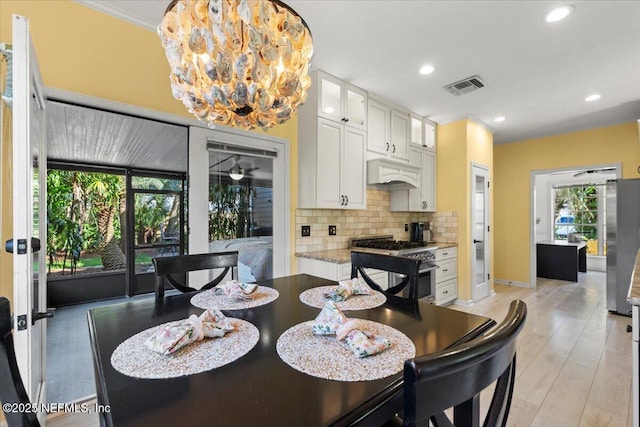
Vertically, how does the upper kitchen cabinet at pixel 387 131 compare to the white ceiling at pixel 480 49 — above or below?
below

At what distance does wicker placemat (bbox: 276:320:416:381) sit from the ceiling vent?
2.91m

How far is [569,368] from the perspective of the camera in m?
2.32

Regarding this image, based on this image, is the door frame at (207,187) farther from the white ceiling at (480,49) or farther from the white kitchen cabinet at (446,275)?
the white kitchen cabinet at (446,275)

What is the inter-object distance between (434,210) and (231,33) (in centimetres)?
390

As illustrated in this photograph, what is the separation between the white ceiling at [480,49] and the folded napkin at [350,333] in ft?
6.40

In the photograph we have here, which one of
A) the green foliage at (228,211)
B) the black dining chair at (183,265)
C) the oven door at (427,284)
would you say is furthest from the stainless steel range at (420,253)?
the black dining chair at (183,265)

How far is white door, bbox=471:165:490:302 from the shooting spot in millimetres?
4086

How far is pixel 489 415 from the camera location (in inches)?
26.0

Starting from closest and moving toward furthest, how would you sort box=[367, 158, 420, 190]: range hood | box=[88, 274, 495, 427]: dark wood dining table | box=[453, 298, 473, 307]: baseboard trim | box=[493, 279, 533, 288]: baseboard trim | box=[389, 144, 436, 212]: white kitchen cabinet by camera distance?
box=[88, 274, 495, 427]: dark wood dining table
box=[367, 158, 420, 190]: range hood
box=[453, 298, 473, 307]: baseboard trim
box=[389, 144, 436, 212]: white kitchen cabinet
box=[493, 279, 533, 288]: baseboard trim

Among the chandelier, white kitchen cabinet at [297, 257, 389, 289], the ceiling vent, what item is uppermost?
the ceiling vent

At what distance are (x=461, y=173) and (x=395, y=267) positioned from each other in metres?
2.90

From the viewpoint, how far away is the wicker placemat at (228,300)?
1.33 meters

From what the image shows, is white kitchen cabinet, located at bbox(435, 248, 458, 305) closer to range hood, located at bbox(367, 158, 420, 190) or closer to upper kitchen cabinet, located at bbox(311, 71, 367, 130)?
range hood, located at bbox(367, 158, 420, 190)

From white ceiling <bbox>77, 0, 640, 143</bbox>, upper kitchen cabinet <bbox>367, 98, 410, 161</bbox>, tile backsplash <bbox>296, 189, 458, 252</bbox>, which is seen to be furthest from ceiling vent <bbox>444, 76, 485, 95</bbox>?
tile backsplash <bbox>296, 189, 458, 252</bbox>
